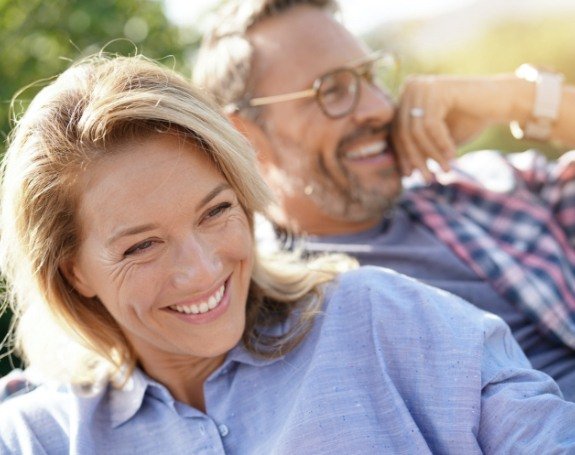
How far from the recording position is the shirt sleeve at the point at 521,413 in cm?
192

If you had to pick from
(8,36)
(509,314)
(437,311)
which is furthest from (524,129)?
(8,36)

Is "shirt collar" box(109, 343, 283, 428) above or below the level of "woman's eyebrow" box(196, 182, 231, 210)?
below

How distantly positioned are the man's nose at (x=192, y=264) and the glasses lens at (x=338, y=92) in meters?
1.41

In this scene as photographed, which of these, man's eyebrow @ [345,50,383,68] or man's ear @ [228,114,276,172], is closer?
man's eyebrow @ [345,50,383,68]

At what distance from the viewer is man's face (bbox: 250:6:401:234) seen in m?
3.31

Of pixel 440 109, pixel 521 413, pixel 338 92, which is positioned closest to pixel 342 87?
pixel 338 92

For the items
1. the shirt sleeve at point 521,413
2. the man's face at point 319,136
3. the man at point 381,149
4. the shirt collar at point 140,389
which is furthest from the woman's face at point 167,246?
the man's face at point 319,136

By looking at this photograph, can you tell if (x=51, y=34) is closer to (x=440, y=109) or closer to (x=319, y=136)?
(x=319, y=136)

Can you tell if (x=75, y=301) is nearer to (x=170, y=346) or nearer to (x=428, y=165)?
(x=170, y=346)

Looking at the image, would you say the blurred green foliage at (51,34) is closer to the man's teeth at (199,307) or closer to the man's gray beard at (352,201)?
the man's gray beard at (352,201)

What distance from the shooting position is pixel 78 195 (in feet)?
6.73

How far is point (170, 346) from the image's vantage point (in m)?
2.20

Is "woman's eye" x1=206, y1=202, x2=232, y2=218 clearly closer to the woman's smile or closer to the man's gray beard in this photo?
the woman's smile

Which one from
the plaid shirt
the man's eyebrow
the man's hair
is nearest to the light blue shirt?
the plaid shirt
